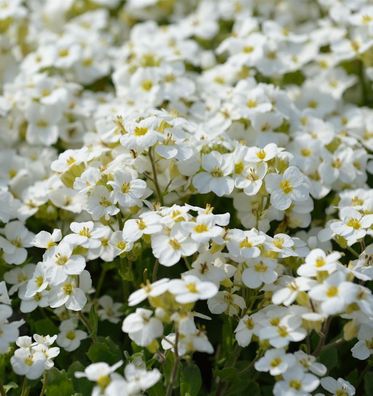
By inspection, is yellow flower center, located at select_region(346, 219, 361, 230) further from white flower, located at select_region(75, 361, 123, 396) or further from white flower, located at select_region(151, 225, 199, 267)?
white flower, located at select_region(75, 361, 123, 396)

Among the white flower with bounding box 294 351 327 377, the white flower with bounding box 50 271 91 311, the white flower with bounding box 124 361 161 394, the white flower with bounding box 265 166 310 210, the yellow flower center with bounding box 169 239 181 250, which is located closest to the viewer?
the white flower with bounding box 124 361 161 394

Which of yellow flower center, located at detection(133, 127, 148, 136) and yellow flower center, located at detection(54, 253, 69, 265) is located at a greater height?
yellow flower center, located at detection(133, 127, 148, 136)

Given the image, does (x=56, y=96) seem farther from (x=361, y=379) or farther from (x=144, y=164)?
(x=361, y=379)

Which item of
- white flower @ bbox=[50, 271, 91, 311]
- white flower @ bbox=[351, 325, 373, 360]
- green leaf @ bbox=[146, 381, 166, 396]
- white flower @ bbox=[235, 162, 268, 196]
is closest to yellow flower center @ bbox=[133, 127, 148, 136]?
white flower @ bbox=[235, 162, 268, 196]

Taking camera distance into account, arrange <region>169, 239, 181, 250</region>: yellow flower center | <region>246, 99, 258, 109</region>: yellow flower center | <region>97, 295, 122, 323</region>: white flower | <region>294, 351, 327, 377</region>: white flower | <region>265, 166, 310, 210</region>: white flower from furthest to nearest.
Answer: <region>246, 99, 258, 109</region>: yellow flower center, <region>97, 295, 122, 323</region>: white flower, <region>265, 166, 310, 210</region>: white flower, <region>169, 239, 181, 250</region>: yellow flower center, <region>294, 351, 327, 377</region>: white flower

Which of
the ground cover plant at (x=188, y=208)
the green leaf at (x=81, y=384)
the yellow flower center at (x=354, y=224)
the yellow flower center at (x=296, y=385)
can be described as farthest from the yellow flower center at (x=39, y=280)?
the yellow flower center at (x=354, y=224)

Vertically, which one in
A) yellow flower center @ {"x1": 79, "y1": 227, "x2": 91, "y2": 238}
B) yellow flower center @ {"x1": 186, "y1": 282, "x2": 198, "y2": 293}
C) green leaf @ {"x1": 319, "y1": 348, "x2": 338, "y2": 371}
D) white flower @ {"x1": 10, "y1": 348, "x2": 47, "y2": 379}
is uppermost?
yellow flower center @ {"x1": 186, "y1": 282, "x2": 198, "y2": 293}

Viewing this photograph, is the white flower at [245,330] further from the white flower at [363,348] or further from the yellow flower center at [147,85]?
the yellow flower center at [147,85]
